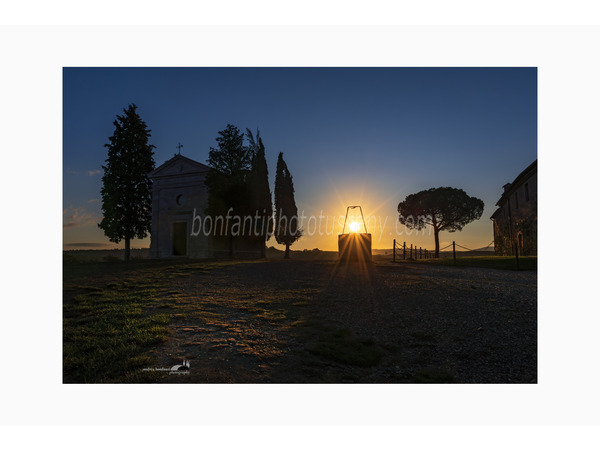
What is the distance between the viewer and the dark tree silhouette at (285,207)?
22219 millimetres

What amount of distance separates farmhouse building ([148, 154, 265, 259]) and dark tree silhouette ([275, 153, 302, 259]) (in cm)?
401

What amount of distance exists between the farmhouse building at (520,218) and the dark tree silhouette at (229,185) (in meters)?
13.1

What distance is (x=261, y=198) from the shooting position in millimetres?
16906

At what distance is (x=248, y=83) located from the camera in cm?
568

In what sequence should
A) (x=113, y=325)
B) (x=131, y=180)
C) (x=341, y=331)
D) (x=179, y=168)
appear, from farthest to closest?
(x=179, y=168) → (x=131, y=180) → (x=113, y=325) → (x=341, y=331)

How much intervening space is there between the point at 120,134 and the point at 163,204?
4.04 meters

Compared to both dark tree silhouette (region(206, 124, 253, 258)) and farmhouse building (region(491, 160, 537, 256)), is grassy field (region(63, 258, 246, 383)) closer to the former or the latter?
dark tree silhouette (region(206, 124, 253, 258))

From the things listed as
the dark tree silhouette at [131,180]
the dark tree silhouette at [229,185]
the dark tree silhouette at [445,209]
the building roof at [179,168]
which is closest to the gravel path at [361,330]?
the dark tree silhouette at [229,185]

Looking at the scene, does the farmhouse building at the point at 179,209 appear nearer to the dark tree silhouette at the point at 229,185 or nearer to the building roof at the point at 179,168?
the building roof at the point at 179,168

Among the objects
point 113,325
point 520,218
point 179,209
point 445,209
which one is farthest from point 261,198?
point 520,218

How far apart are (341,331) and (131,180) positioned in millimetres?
15028

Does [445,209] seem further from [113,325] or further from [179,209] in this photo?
[113,325]

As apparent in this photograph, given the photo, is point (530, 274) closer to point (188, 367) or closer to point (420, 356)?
point (420, 356)

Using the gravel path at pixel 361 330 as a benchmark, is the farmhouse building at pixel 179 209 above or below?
above
